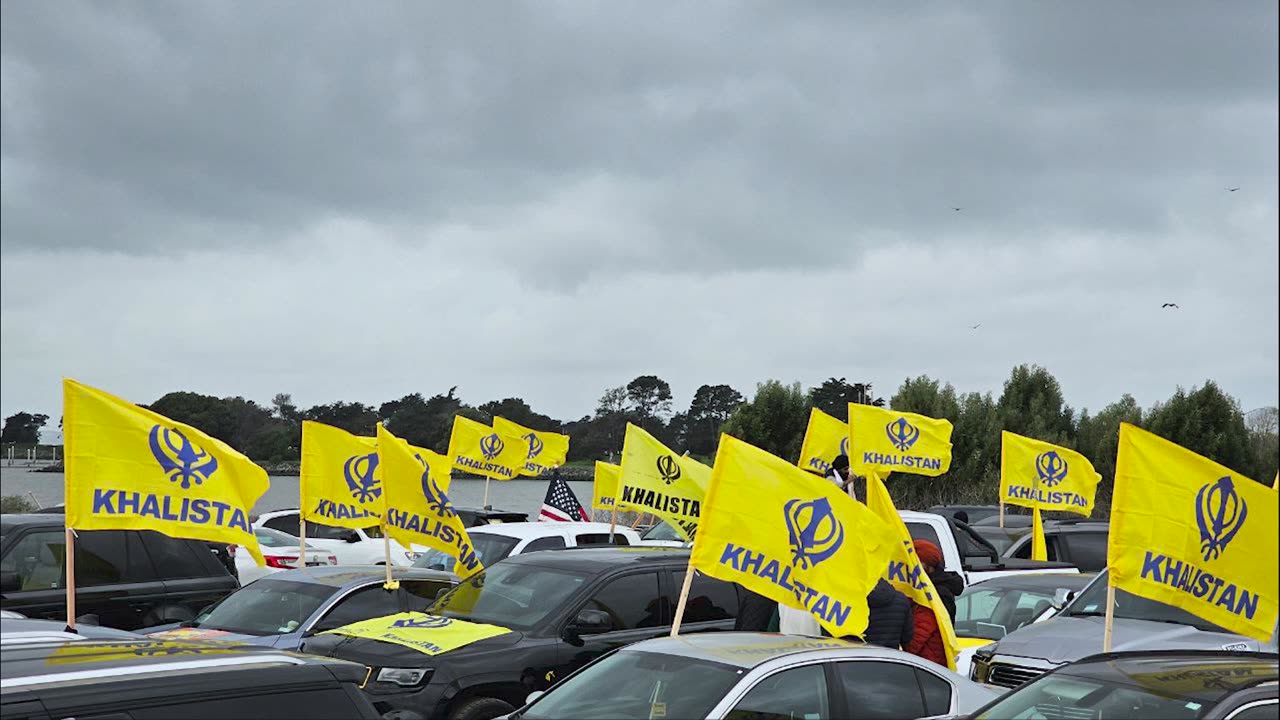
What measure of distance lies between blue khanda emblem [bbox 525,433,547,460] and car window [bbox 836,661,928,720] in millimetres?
21486

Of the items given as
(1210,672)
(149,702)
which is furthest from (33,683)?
(1210,672)

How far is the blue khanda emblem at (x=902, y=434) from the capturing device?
23859 millimetres

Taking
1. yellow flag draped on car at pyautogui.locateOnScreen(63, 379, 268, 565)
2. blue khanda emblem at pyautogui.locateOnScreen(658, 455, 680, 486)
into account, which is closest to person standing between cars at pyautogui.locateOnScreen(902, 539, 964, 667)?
blue khanda emblem at pyautogui.locateOnScreen(658, 455, 680, 486)

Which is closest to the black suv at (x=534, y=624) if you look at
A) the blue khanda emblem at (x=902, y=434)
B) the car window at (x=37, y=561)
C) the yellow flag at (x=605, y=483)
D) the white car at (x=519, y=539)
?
the white car at (x=519, y=539)

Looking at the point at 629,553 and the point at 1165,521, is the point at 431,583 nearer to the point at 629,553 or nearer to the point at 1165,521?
the point at 629,553

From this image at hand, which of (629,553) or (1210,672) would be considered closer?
(1210,672)

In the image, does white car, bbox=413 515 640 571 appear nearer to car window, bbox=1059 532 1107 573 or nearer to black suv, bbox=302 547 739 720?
black suv, bbox=302 547 739 720

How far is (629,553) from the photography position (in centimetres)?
1193

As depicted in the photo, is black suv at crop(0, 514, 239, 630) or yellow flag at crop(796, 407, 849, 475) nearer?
black suv at crop(0, 514, 239, 630)

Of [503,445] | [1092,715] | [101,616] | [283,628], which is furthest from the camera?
[503,445]

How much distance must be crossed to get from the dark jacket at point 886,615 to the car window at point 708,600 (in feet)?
5.17

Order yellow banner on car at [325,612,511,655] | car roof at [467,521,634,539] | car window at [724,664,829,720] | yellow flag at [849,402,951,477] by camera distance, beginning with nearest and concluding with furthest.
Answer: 1. car window at [724,664,829,720]
2. yellow banner on car at [325,612,511,655]
3. car roof at [467,521,634,539]
4. yellow flag at [849,402,951,477]

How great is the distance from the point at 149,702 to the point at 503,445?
24209 millimetres

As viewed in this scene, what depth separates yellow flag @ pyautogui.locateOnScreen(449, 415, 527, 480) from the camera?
92.4 ft
